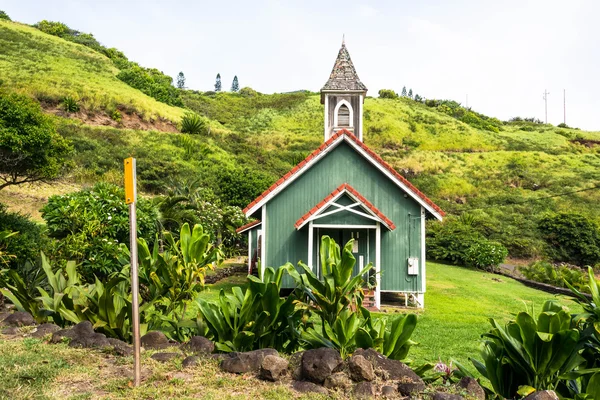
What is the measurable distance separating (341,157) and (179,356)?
9309mm

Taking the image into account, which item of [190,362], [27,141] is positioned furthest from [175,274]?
[27,141]

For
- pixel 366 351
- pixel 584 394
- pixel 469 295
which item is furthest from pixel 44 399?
pixel 469 295

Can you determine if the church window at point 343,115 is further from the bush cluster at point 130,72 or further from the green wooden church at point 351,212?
the bush cluster at point 130,72

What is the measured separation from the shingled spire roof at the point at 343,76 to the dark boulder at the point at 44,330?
11.7 meters

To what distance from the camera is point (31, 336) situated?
18.9 feet

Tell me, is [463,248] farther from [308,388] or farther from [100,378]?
[100,378]

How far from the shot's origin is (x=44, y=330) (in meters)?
5.84

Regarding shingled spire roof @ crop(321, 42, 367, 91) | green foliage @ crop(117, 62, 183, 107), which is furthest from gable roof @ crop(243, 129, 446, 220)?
green foliage @ crop(117, 62, 183, 107)

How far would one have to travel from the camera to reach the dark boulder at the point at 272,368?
14.5ft

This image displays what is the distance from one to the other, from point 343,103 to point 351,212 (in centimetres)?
473

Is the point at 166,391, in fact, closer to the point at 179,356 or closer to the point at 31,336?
the point at 179,356

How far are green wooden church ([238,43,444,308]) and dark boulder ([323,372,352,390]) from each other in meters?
8.18

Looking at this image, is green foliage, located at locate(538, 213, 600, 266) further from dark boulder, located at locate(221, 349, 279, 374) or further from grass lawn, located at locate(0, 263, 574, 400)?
dark boulder, located at locate(221, 349, 279, 374)

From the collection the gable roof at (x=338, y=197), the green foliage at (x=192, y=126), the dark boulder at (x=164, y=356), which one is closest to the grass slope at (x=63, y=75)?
the green foliage at (x=192, y=126)
